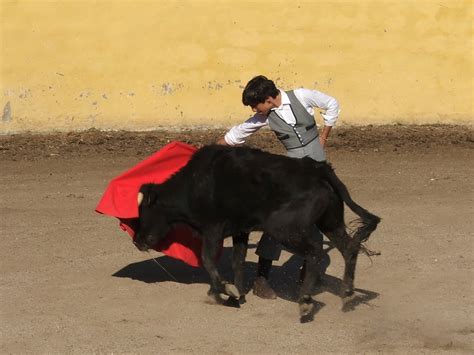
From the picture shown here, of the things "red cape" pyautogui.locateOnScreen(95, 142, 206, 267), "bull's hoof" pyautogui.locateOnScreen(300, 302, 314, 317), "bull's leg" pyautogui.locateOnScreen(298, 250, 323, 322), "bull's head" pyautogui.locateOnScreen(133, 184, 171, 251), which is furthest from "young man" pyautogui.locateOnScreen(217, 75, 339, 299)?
"bull's head" pyautogui.locateOnScreen(133, 184, 171, 251)

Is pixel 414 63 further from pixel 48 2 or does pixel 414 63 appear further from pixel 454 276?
pixel 454 276

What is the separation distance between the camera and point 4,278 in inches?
320

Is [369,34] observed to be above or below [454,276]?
above

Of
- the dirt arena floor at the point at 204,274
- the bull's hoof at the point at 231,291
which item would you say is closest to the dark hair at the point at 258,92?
the bull's hoof at the point at 231,291

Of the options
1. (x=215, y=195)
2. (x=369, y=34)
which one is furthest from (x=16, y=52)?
(x=215, y=195)

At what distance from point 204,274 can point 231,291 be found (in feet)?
3.44

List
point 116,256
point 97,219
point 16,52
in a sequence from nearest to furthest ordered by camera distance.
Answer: point 116,256
point 97,219
point 16,52

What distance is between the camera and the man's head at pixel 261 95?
7531 millimetres

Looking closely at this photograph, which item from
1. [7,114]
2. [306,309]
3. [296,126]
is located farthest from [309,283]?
[7,114]

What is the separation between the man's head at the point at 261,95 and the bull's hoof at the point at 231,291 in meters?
1.30

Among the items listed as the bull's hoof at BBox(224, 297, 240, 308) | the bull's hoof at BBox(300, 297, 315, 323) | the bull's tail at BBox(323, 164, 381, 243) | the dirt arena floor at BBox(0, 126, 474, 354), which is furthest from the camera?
the bull's hoof at BBox(224, 297, 240, 308)

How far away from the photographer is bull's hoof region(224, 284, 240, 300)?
7344 mm

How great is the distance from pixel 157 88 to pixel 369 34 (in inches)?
108

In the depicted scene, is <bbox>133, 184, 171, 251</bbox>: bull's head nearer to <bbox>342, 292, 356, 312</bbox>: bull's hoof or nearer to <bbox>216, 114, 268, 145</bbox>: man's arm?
<bbox>216, 114, 268, 145</bbox>: man's arm
